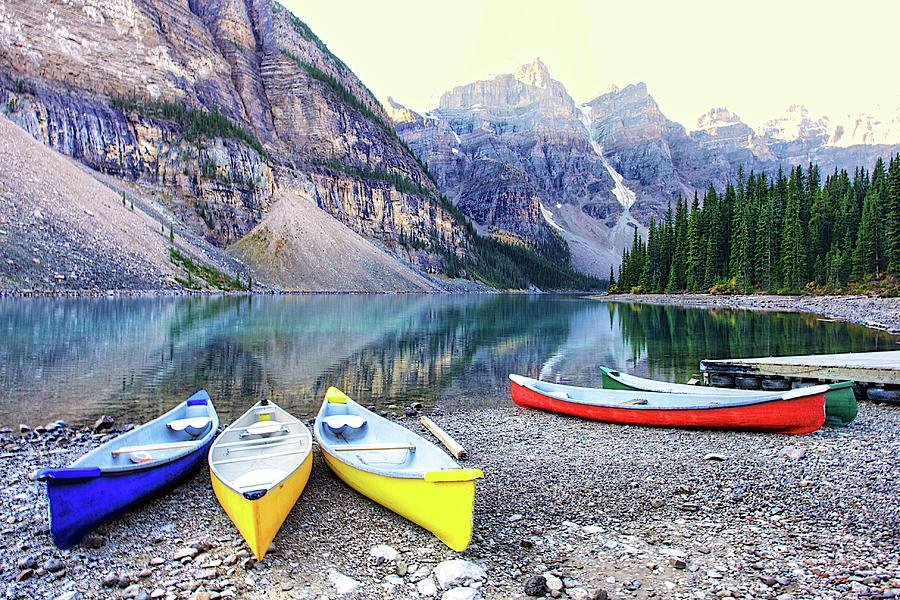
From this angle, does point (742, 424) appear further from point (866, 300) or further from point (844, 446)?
point (866, 300)

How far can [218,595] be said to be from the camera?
691 cm

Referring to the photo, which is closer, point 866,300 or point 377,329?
point 377,329

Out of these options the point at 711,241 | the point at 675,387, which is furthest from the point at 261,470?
the point at 711,241

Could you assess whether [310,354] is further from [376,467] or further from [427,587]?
[427,587]

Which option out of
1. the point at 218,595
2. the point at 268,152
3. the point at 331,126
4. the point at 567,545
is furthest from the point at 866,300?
the point at 331,126

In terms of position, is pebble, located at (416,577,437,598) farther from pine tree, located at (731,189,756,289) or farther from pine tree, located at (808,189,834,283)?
A: pine tree, located at (731,189,756,289)

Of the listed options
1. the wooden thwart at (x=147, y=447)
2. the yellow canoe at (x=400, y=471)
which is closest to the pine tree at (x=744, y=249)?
the yellow canoe at (x=400, y=471)

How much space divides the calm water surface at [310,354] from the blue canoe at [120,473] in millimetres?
5233

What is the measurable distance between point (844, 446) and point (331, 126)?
668ft

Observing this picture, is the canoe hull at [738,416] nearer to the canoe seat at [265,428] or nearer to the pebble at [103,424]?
the canoe seat at [265,428]

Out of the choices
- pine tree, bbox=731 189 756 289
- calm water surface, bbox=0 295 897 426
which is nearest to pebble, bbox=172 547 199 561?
calm water surface, bbox=0 295 897 426

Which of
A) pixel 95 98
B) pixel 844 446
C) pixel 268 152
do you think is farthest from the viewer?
pixel 268 152

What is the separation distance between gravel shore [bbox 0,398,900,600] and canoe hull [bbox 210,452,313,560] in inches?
12.4

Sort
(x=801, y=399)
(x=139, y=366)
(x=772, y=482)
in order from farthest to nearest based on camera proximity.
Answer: (x=139, y=366) < (x=801, y=399) < (x=772, y=482)
